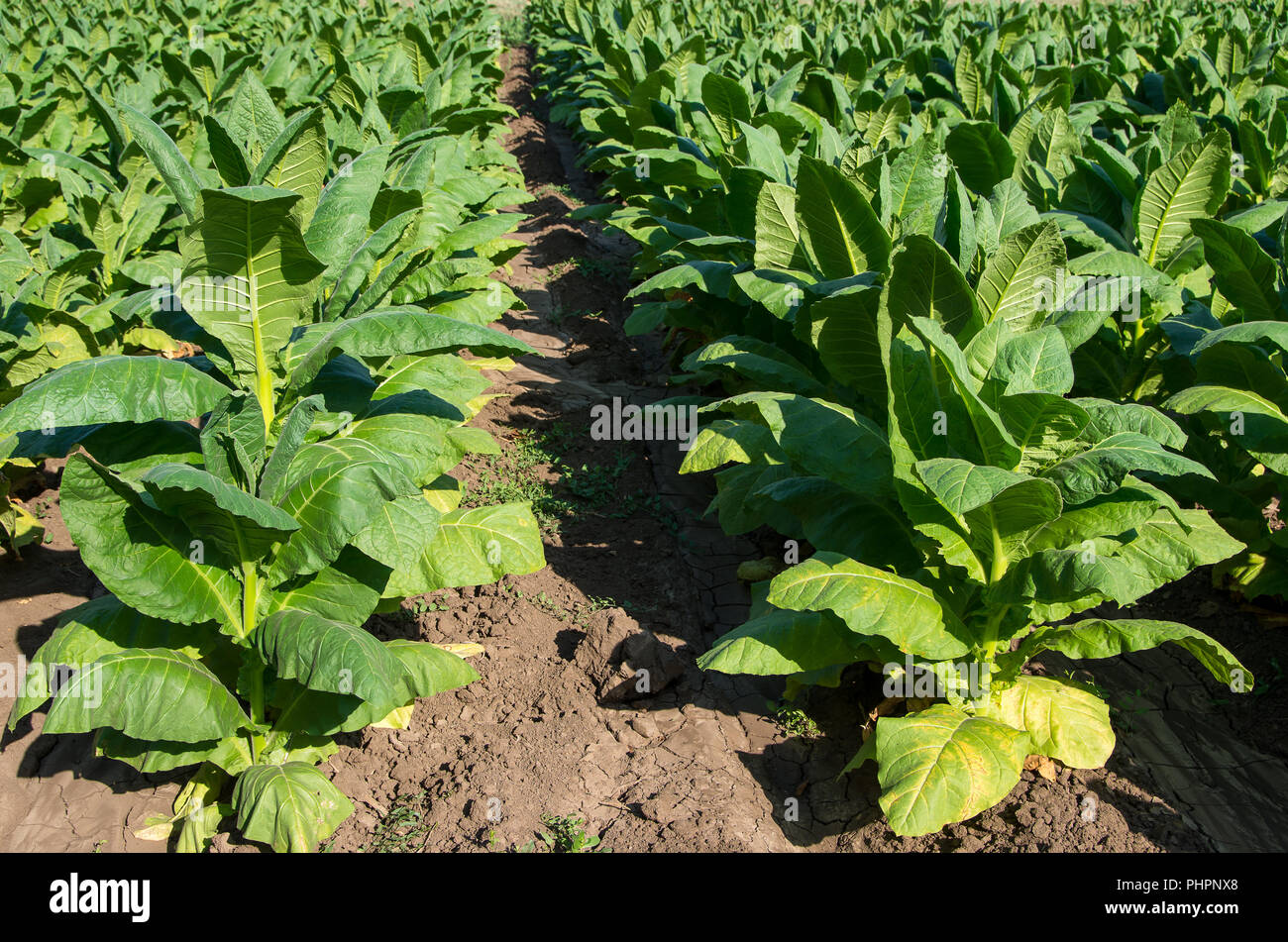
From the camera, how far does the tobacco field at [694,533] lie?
2.72 m

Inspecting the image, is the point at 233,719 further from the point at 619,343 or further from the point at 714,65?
the point at 714,65

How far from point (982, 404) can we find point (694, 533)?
2293mm

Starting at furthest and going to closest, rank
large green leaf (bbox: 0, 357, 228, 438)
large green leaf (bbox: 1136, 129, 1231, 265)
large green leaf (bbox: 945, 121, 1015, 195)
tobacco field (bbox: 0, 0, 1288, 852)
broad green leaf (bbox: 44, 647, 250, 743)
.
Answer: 1. large green leaf (bbox: 945, 121, 1015, 195)
2. large green leaf (bbox: 1136, 129, 1231, 265)
3. tobacco field (bbox: 0, 0, 1288, 852)
4. broad green leaf (bbox: 44, 647, 250, 743)
5. large green leaf (bbox: 0, 357, 228, 438)

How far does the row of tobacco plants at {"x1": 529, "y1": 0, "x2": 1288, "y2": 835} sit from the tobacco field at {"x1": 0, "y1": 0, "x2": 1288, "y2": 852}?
0.6 inches

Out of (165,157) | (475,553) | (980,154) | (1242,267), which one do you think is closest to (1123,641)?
(1242,267)

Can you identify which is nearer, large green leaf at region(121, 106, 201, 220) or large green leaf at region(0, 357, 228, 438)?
large green leaf at region(0, 357, 228, 438)

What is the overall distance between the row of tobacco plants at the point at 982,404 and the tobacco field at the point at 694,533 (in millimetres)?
16

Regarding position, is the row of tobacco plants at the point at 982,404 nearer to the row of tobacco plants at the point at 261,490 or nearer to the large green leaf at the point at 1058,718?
the large green leaf at the point at 1058,718

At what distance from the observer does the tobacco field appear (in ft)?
8.93

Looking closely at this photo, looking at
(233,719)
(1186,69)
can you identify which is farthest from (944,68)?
(233,719)

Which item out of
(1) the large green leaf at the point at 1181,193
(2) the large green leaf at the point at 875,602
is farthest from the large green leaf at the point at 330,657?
(1) the large green leaf at the point at 1181,193

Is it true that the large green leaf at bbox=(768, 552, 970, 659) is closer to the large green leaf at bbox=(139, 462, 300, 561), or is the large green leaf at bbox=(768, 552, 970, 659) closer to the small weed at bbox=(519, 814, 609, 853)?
the small weed at bbox=(519, 814, 609, 853)

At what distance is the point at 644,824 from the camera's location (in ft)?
10.0

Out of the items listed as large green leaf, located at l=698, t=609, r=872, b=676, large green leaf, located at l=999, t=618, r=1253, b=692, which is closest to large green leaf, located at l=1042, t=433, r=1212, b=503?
large green leaf, located at l=999, t=618, r=1253, b=692
